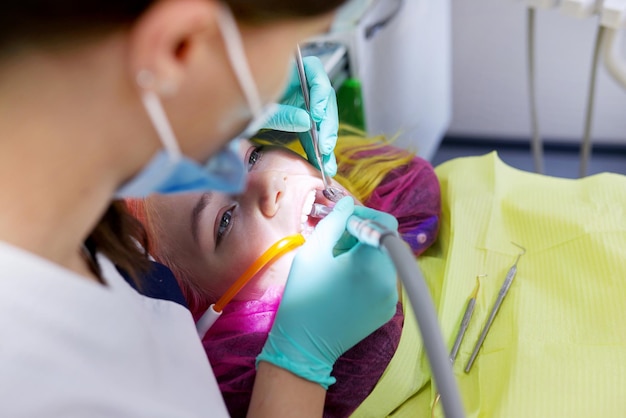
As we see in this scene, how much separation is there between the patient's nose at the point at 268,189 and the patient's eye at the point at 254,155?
9cm

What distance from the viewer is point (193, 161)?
646 millimetres

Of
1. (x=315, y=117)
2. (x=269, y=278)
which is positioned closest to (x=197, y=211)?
(x=269, y=278)

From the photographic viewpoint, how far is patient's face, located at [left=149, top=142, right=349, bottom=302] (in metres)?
1.21

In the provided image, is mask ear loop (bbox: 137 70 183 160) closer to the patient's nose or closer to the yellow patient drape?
the patient's nose

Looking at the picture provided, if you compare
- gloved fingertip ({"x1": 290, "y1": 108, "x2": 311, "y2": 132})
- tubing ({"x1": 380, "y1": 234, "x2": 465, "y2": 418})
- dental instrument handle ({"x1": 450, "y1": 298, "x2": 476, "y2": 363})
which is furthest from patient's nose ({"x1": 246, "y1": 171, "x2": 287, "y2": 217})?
tubing ({"x1": 380, "y1": 234, "x2": 465, "y2": 418})

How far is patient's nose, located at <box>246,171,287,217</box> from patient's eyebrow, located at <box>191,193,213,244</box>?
0.08m

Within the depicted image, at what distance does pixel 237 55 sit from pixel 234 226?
2.17 ft

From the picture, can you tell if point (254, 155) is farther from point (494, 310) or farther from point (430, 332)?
point (430, 332)

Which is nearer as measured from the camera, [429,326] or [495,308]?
[429,326]

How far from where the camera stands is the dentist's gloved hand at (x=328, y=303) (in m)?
0.94

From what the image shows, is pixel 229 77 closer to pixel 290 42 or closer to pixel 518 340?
pixel 290 42

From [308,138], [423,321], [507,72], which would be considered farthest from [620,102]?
[423,321]

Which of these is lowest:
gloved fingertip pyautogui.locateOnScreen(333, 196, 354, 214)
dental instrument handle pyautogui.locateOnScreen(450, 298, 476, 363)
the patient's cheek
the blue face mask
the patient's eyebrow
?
dental instrument handle pyautogui.locateOnScreen(450, 298, 476, 363)

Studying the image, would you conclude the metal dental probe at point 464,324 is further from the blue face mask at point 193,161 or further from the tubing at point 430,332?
the blue face mask at point 193,161
